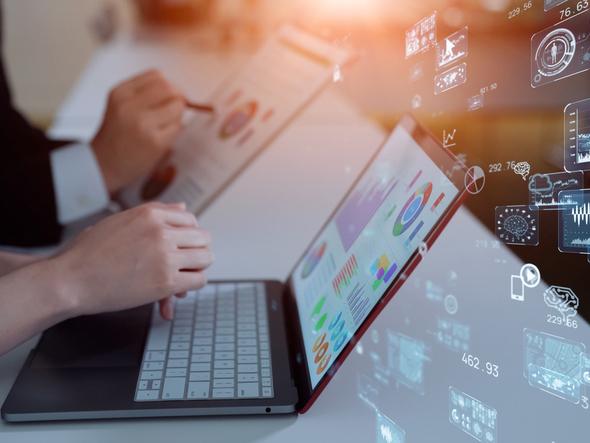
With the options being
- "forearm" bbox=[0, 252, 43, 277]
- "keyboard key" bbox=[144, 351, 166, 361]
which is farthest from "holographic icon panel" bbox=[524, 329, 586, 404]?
"forearm" bbox=[0, 252, 43, 277]

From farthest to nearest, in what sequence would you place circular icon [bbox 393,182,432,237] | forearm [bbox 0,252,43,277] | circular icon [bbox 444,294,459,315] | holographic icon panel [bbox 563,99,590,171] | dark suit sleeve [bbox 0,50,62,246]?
1. dark suit sleeve [bbox 0,50,62,246]
2. forearm [bbox 0,252,43,277]
3. circular icon [bbox 444,294,459,315]
4. circular icon [bbox 393,182,432,237]
5. holographic icon panel [bbox 563,99,590,171]

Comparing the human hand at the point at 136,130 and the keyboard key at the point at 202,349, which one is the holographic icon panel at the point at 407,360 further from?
the human hand at the point at 136,130

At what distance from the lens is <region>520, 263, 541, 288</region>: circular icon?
0.44 meters

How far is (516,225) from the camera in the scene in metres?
0.45

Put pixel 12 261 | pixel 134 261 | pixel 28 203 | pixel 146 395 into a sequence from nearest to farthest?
pixel 146 395, pixel 134 261, pixel 12 261, pixel 28 203

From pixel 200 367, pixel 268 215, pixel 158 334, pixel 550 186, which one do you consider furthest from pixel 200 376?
pixel 268 215

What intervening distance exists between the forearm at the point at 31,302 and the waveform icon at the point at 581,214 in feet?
1.49

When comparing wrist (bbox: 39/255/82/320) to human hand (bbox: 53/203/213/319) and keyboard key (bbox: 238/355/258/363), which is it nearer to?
human hand (bbox: 53/203/213/319)

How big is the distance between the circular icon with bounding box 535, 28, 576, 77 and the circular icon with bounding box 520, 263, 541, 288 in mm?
143

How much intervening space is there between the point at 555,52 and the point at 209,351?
0.41 m

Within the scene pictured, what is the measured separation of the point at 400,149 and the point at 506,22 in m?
0.18

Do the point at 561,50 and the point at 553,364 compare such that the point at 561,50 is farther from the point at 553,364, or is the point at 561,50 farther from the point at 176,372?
the point at 176,372

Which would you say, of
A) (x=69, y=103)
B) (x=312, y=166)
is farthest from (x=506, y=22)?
(x=69, y=103)

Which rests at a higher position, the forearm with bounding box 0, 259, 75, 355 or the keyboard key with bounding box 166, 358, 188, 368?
the forearm with bounding box 0, 259, 75, 355
